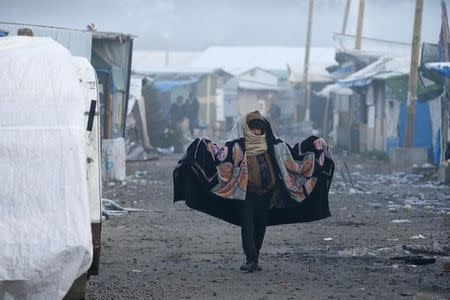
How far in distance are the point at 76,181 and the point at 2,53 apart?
1288 millimetres

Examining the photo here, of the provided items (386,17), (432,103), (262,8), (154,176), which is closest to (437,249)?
(154,176)

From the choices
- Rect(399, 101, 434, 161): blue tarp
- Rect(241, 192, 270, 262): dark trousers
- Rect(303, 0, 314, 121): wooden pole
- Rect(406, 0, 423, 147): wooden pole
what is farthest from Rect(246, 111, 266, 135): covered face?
Rect(303, 0, 314, 121): wooden pole

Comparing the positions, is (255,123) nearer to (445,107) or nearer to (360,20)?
(445,107)

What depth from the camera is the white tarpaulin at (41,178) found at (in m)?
6.23

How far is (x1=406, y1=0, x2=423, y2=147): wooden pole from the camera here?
78.8 feet

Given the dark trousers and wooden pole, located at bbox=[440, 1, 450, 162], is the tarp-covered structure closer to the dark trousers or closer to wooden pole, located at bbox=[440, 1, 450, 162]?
wooden pole, located at bbox=[440, 1, 450, 162]

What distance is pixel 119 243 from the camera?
11.5m

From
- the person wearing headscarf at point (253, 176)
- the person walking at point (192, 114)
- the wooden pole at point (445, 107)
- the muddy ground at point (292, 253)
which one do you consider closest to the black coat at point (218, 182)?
the person wearing headscarf at point (253, 176)

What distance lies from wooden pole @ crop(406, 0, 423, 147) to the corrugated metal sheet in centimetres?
949

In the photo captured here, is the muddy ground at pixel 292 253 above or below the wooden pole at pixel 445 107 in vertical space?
below

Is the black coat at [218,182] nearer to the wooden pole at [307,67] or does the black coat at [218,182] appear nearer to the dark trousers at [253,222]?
the dark trousers at [253,222]

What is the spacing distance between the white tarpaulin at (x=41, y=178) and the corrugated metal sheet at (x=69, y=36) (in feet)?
31.6

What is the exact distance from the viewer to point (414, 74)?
78.9ft

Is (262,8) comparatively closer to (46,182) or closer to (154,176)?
(154,176)
